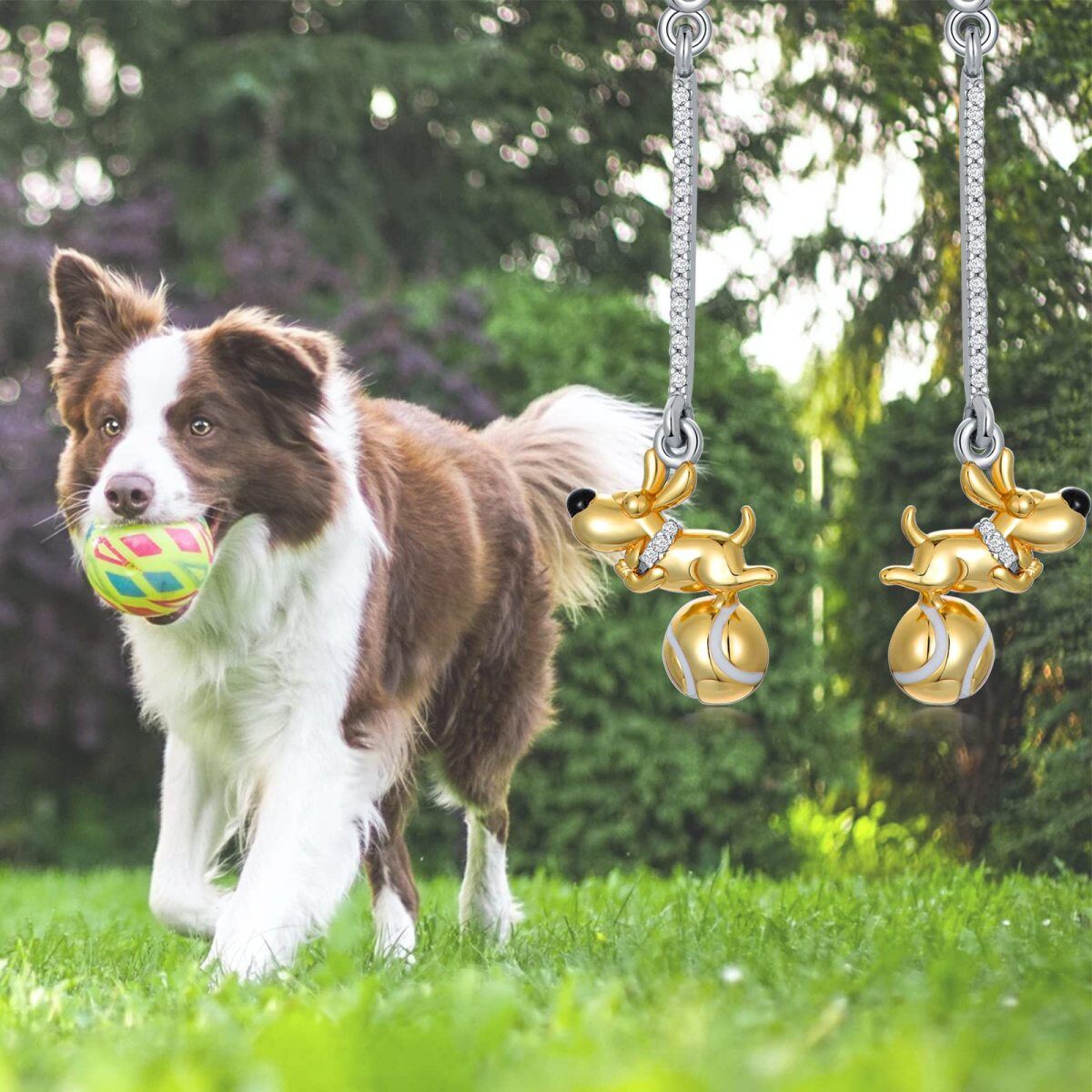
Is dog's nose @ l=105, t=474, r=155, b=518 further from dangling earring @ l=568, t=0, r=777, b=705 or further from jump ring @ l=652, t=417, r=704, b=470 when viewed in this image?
jump ring @ l=652, t=417, r=704, b=470

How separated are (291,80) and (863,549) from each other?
5356mm

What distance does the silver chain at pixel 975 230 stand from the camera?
9.64 feet

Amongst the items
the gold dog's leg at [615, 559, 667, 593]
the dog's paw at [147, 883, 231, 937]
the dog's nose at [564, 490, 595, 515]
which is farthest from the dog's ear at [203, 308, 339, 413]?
the dog's paw at [147, 883, 231, 937]

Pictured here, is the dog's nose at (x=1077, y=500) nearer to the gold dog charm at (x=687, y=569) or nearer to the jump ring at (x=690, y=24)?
the gold dog charm at (x=687, y=569)

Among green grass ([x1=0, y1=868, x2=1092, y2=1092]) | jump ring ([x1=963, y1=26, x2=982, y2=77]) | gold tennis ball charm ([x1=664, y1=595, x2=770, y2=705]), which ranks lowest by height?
green grass ([x1=0, y1=868, x2=1092, y2=1092])

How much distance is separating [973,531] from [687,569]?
63 cm

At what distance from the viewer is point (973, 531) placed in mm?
2990

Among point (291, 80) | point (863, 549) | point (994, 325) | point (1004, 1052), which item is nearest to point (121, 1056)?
point (1004, 1052)

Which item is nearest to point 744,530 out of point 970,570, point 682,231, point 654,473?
point 654,473

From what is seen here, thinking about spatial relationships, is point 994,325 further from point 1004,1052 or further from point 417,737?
point 1004,1052

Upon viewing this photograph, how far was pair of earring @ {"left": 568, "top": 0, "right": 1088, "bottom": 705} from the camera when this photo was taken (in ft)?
9.47

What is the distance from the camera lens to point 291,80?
9.54m

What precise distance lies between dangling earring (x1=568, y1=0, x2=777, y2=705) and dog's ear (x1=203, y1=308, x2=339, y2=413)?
1.00 meters

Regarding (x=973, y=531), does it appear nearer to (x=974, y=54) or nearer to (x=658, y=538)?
(x=658, y=538)
